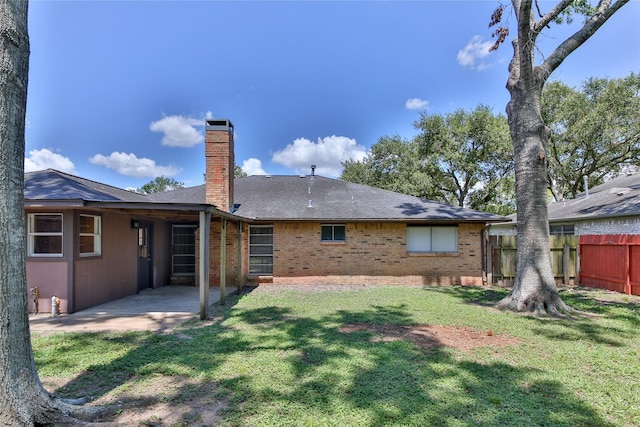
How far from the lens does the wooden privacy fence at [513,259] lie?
487 inches

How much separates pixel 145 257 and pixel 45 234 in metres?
3.67

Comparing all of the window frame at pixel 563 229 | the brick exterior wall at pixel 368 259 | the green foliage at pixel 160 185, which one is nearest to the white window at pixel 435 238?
the brick exterior wall at pixel 368 259

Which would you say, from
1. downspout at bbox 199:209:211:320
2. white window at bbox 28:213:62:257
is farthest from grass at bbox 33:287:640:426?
white window at bbox 28:213:62:257

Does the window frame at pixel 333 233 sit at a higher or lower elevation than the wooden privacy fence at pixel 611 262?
higher

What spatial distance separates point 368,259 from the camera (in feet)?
40.9

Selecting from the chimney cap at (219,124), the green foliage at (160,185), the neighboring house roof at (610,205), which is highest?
the green foliage at (160,185)

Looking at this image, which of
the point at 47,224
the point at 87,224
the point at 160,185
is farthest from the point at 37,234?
the point at 160,185

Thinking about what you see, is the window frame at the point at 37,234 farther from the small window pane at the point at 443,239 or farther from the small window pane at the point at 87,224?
the small window pane at the point at 443,239

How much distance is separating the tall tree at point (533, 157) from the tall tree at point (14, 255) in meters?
8.76

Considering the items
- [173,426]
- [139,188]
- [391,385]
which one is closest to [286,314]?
[391,385]

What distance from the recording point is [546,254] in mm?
8211

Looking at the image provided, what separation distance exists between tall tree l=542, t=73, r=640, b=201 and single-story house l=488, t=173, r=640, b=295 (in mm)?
6569

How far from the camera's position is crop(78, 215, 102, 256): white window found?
8.00 metres

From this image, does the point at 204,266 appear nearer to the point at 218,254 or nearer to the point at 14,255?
the point at 14,255
